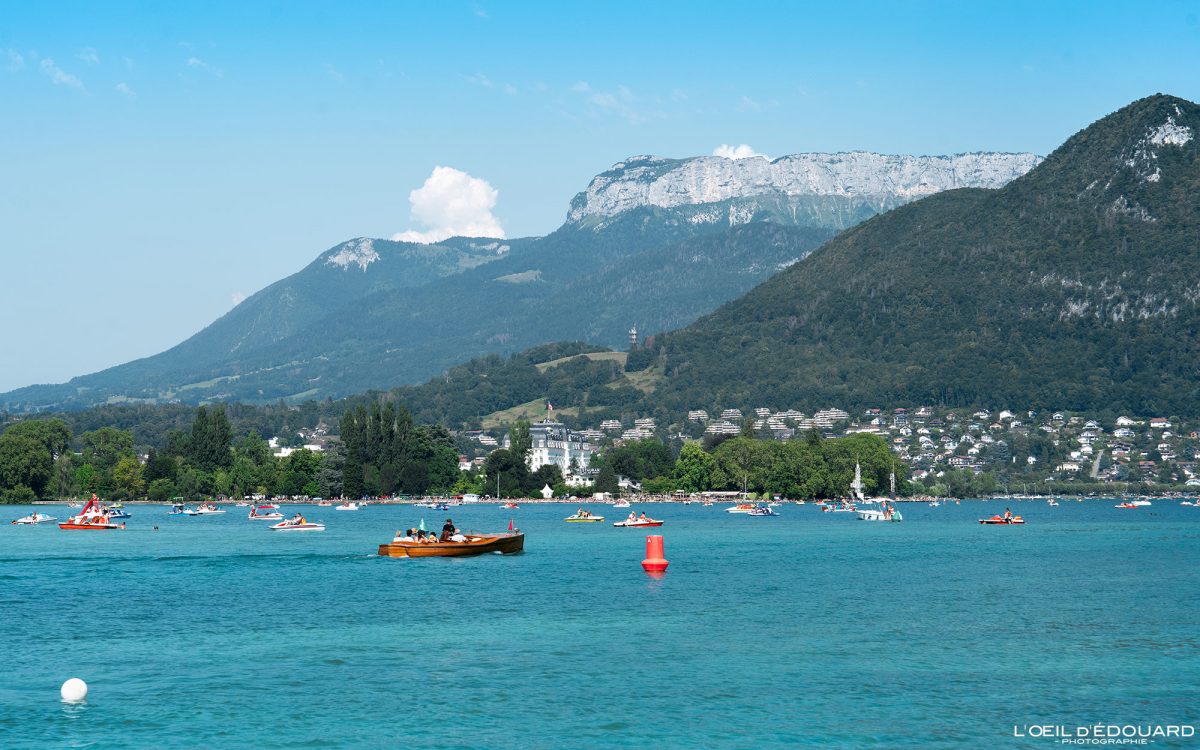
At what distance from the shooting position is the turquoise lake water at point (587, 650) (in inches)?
1401

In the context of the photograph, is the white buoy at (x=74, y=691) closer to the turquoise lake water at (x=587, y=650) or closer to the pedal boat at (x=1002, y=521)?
the turquoise lake water at (x=587, y=650)

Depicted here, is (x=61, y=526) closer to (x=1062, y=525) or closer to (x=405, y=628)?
(x=405, y=628)

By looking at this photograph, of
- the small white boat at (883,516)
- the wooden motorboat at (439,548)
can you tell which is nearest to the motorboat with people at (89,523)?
the wooden motorboat at (439,548)

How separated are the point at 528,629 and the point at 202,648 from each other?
12017 millimetres

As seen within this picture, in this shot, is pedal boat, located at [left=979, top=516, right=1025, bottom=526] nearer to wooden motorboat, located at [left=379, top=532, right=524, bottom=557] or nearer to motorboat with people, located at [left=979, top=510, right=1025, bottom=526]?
motorboat with people, located at [left=979, top=510, right=1025, bottom=526]

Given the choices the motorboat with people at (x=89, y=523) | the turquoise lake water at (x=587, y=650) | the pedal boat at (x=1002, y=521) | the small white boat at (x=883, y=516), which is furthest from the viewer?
the small white boat at (x=883, y=516)

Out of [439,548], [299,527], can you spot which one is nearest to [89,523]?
[299,527]

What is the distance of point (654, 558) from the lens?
82312 millimetres

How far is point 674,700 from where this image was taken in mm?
38625

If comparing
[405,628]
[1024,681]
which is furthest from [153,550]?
[1024,681]

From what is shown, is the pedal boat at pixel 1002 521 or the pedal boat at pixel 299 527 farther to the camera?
the pedal boat at pixel 1002 521

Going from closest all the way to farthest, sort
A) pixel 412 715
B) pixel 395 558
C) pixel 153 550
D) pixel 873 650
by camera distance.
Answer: pixel 412 715 → pixel 873 650 → pixel 395 558 → pixel 153 550

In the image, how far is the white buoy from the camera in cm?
3831

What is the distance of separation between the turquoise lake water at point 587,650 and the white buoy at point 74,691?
380 millimetres
